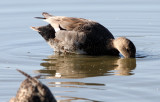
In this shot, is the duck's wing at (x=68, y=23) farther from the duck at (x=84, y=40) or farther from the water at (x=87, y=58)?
the water at (x=87, y=58)

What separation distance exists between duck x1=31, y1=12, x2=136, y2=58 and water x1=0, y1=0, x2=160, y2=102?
0.31 m

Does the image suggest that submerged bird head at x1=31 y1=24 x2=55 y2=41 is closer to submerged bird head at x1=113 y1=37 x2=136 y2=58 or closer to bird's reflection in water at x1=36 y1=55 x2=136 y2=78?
bird's reflection in water at x1=36 y1=55 x2=136 y2=78

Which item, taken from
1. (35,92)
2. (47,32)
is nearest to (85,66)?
(47,32)

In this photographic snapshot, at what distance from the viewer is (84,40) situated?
13.2 meters

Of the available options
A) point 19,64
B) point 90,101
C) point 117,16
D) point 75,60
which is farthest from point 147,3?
point 90,101

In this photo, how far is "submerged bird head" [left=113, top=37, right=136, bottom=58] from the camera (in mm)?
12688

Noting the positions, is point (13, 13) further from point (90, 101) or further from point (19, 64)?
point (90, 101)

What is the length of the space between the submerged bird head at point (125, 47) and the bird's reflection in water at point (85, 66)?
185mm

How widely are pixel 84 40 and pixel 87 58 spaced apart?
67 centimetres

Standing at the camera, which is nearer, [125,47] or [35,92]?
[35,92]

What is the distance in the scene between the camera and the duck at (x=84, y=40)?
13.2 m

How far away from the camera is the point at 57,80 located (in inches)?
393

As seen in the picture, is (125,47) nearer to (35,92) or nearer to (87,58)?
(87,58)

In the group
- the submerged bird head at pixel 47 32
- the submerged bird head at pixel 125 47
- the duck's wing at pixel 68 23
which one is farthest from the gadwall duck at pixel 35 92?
the submerged bird head at pixel 47 32
